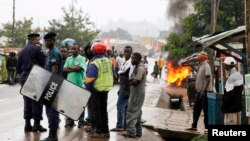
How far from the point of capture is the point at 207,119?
12.0 m

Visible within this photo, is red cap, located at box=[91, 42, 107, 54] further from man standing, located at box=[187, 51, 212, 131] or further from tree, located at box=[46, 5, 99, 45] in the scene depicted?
tree, located at box=[46, 5, 99, 45]

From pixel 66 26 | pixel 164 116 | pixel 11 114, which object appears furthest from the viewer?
pixel 66 26

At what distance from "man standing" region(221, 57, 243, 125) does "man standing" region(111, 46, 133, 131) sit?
2.00m

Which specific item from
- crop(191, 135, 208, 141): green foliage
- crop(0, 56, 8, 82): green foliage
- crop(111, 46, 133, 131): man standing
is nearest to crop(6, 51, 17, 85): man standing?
crop(0, 56, 8, 82): green foliage

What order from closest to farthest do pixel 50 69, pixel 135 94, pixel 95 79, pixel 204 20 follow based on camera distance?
pixel 50 69 → pixel 95 79 → pixel 135 94 → pixel 204 20

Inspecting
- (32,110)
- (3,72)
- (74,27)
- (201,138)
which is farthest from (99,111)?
(74,27)

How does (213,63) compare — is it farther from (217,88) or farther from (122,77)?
(122,77)

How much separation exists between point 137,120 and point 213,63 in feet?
62.6

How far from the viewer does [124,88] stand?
10.4 meters

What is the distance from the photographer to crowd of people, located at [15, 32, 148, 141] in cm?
908

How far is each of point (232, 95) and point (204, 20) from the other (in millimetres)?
24129

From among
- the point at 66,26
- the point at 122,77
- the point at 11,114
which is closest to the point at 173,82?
the point at 11,114

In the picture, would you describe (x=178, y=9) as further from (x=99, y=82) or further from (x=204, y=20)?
(x=99, y=82)

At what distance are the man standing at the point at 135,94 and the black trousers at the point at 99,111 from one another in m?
0.51
